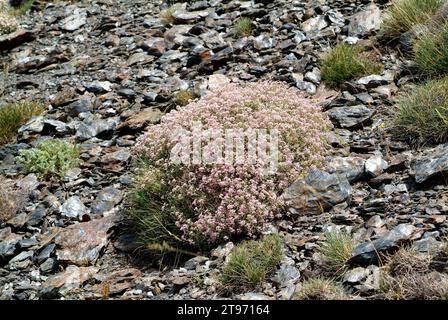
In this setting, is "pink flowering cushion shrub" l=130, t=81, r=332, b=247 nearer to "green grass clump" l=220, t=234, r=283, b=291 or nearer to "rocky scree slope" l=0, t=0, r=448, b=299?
"rocky scree slope" l=0, t=0, r=448, b=299

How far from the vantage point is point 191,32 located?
13406mm

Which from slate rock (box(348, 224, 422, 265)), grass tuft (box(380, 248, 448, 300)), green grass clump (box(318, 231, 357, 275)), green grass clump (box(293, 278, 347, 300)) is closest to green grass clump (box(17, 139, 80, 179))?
green grass clump (box(318, 231, 357, 275))

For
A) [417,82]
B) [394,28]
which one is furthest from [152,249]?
[394,28]

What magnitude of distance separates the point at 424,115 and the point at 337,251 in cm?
283

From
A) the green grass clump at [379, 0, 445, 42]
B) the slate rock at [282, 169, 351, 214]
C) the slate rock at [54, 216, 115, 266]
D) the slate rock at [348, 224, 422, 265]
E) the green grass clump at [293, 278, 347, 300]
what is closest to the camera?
the green grass clump at [293, 278, 347, 300]

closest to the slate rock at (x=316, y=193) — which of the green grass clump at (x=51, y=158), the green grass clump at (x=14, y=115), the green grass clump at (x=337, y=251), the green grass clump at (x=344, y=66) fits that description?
the green grass clump at (x=337, y=251)

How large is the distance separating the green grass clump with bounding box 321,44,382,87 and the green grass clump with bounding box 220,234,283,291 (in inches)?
169

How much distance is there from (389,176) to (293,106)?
1810 mm

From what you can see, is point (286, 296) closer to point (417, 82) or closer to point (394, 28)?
point (417, 82)

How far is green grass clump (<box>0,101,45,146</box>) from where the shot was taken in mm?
11203

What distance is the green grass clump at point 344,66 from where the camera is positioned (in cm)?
1019

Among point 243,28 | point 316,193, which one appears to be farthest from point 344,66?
point 316,193

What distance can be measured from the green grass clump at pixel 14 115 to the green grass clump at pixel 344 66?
5.63 metres

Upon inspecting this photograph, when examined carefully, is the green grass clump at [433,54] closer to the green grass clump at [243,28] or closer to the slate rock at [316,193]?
the slate rock at [316,193]
